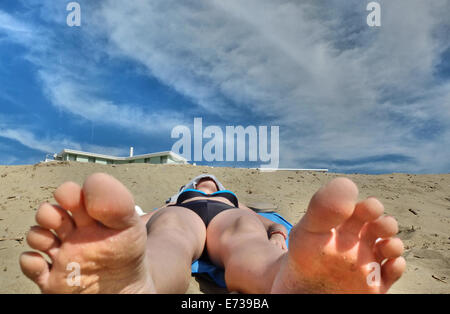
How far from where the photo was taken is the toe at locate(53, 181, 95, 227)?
837mm

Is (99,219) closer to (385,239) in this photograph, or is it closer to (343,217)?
(343,217)

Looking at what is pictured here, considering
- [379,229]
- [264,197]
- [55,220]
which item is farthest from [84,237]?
[264,197]

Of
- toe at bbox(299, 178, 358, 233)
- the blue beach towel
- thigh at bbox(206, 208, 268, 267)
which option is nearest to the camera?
toe at bbox(299, 178, 358, 233)

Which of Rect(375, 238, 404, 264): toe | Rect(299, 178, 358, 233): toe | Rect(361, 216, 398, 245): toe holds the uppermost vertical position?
Rect(299, 178, 358, 233): toe

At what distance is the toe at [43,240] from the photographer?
0.85 metres

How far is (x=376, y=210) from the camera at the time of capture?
0.82 m

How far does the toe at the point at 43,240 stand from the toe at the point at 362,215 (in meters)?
0.84

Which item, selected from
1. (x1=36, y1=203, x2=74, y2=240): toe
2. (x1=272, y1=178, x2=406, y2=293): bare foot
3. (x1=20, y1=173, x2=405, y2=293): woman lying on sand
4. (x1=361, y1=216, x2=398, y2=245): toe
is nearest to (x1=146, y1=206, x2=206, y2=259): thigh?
(x1=20, y1=173, x2=405, y2=293): woman lying on sand

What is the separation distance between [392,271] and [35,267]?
1.02m

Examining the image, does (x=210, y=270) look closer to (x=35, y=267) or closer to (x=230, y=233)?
(x=230, y=233)

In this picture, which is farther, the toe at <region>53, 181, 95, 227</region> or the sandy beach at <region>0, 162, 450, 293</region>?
the sandy beach at <region>0, 162, 450, 293</region>

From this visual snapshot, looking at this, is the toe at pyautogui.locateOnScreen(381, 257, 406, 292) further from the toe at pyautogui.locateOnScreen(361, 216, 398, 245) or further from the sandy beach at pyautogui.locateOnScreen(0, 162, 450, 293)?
the sandy beach at pyautogui.locateOnScreen(0, 162, 450, 293)

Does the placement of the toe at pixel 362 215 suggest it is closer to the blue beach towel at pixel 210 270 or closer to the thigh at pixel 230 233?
the thigh at pixel 230 233
